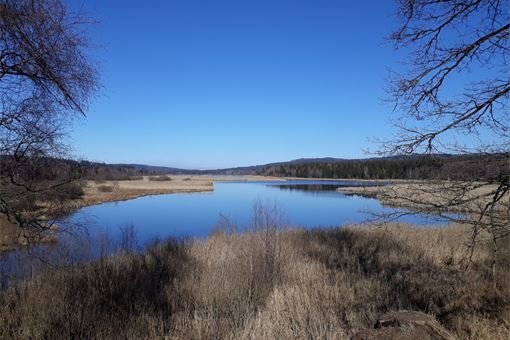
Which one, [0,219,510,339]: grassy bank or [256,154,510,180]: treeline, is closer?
[256,154,510,180]: treeline

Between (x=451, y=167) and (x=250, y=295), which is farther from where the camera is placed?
(x=250, y=295)

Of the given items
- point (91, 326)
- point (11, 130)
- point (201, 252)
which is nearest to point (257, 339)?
point (91, 326)

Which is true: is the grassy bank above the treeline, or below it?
below

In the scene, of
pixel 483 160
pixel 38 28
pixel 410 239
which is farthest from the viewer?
pixel 410 239

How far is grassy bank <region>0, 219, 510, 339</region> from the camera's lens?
539cm

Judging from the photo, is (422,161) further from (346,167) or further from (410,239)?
(346,167)

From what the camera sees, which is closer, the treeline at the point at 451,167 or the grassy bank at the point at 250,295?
the treeline at the point at 451,167

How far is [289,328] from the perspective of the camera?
218 inches

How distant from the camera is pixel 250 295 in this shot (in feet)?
23.0

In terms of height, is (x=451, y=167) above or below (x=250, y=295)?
above

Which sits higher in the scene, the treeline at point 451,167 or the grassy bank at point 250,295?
the treeline at point 451,167

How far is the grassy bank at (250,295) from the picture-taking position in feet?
17.7

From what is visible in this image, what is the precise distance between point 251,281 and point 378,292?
2.31 metres

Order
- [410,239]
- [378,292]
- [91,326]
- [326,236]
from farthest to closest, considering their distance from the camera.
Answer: [326,236], [410,239], [378,292], [91,326]
